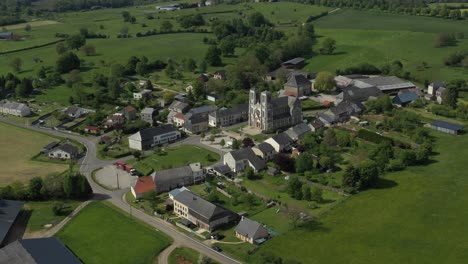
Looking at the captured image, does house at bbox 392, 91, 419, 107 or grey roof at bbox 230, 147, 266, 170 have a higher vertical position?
house at bbox 392, 91, 419, 107

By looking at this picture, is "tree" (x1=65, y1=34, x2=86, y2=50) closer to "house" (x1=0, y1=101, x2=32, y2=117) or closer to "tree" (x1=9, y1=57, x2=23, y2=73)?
"tree" (x1=9, y1=57, x2=23, y2=73)

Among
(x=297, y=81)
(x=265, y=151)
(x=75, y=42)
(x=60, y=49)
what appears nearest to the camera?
(x=265, y=151)

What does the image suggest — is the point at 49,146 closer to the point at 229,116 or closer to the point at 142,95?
the point at 142,95

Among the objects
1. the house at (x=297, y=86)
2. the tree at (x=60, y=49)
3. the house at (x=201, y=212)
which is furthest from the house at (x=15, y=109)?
the house at (x=201, y=212)

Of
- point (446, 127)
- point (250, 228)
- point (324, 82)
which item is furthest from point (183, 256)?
point (324, 82)

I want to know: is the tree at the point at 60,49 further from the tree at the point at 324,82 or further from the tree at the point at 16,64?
the tree at the point at 324,82

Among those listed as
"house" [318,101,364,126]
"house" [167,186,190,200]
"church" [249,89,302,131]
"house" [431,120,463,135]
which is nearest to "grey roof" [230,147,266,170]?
"house" [167,186,190,200]

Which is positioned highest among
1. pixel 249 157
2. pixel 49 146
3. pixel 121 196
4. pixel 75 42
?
pixel 75 42
